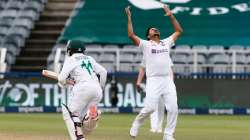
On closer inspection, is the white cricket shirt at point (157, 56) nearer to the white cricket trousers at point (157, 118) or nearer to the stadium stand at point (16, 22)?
the white cricket trousers at point (157, 118)

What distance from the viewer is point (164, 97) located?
13.7m

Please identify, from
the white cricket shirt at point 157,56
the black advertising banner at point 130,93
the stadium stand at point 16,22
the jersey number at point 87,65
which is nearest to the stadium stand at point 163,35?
the black advertising banner at point 130,93

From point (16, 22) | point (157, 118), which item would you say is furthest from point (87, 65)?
point (16, 22)

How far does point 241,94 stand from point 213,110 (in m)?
0.94

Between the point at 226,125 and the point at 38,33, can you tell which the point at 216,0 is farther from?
the point at 226,125

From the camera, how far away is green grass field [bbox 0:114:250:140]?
1491 centimetres

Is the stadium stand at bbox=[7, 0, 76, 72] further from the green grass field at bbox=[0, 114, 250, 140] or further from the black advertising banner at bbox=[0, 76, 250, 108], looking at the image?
the green grass field at bbox=[0, 114, 250, 140]

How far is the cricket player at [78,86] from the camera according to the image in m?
11.8

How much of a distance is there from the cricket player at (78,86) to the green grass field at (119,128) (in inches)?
90.0

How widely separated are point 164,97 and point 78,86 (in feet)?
7.41

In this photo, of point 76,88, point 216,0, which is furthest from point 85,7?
point 76,88

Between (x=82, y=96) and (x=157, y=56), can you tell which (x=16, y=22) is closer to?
(x=157, y=56)

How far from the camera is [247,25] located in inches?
1163

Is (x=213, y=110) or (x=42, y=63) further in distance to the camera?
(x=42, y=63)
